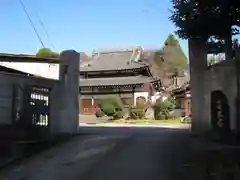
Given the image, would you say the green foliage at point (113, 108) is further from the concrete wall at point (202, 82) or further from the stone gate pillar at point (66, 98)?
the stone gate pillar at point (66, 98)

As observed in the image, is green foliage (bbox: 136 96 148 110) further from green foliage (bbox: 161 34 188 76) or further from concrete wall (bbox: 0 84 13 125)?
concrete wall (bbox: 0 84 13 125)

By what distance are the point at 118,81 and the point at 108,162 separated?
37.9 m

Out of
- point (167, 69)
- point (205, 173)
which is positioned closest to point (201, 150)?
point (205, 173)

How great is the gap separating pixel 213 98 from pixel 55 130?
259 inches

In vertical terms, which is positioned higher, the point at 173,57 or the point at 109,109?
the point at 173,57

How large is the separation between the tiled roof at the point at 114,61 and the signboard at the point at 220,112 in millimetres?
32567

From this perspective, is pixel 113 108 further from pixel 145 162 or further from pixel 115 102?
pixel 145 162

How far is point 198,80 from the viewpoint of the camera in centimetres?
1939

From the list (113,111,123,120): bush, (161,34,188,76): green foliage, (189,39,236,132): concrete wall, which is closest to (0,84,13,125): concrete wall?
(189,39,236,132): concrete wall

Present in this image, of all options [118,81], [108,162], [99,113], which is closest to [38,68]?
[99,113]

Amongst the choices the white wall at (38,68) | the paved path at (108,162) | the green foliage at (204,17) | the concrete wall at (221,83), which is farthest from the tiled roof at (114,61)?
the paved path at (108,162)

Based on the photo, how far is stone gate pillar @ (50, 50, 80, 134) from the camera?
638 inches

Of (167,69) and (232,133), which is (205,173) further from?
(167,69)

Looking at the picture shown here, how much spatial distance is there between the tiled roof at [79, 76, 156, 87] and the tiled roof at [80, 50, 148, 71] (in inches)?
51.9
